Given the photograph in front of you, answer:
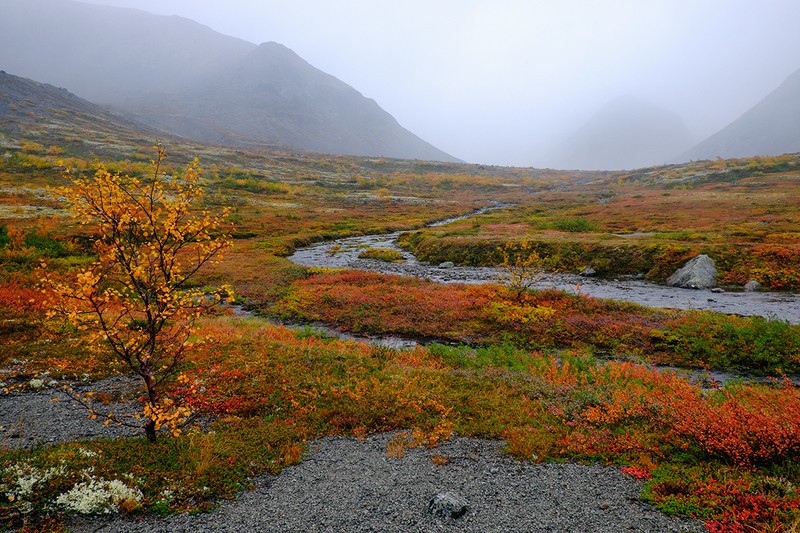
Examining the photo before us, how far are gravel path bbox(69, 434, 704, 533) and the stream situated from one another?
18931mm

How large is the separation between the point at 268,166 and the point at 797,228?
163918 mm

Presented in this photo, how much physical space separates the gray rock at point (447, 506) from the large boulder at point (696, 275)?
102 feet

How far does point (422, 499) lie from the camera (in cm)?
837

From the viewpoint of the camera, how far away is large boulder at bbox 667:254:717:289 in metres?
30.0

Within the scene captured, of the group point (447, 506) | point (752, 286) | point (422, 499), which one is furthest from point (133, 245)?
point (752, 286)

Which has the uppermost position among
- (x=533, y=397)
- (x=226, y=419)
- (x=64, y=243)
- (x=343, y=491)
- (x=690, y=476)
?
(x=690, y=476)

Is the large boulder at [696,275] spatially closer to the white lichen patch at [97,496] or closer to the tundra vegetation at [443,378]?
the tundra vegetation at [443,378]

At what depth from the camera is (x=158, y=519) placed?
Answer: 294 inches

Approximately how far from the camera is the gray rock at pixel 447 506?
25.6ft

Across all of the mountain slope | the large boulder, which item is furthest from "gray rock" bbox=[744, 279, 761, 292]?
the mountain slope

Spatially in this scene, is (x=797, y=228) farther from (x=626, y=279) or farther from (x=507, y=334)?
(x=507, y=334)

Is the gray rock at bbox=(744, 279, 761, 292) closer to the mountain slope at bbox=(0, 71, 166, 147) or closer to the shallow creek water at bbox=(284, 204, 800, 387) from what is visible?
the shallow creek water at bbox=(284, 204, 800, 387)

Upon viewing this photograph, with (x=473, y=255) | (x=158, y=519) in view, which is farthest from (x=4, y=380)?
(x=473, y=255)

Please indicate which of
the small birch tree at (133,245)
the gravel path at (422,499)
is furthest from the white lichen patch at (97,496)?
the small birch tree at (133,245)
